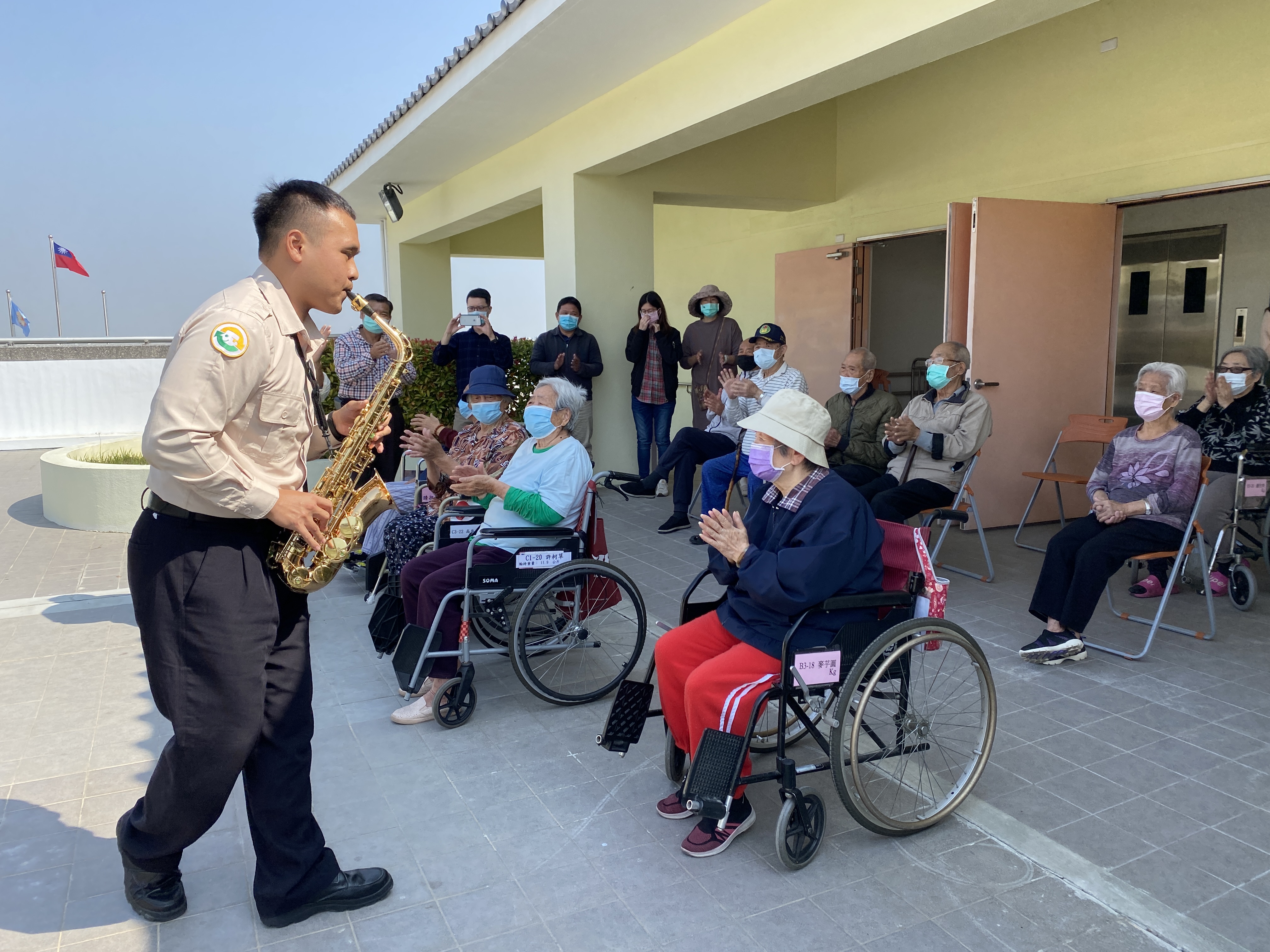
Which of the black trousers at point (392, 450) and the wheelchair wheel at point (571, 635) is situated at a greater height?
the black trousers at point (392, 450)

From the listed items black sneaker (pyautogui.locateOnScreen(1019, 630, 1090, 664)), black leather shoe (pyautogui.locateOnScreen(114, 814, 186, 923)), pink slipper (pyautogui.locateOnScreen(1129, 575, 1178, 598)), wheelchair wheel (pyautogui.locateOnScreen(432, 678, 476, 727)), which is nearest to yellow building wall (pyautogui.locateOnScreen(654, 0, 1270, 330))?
pink slipper (pyautogui.locateOnScreen(1129, 575, 1178, 598))

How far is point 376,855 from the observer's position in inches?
100

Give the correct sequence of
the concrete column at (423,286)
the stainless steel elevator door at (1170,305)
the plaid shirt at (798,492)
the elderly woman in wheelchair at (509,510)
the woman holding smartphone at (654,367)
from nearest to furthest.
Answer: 1. the plaid shirt at (798,492)
2. the elderly woman in wheelchair at (509,510)
3. the woman holding smartphone at (654,367)
4. the stainless steel elevator door at (1170,305)
5. the concrete column at (423,286)

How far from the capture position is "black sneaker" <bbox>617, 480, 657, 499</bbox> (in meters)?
7.46

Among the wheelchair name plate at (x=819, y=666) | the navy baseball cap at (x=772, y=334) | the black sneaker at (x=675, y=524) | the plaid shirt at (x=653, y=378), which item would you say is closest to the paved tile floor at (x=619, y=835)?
the wheelchair name plate at (x=819, y=666)

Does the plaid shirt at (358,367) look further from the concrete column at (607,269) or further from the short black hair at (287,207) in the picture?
the short black hair at (287,207)

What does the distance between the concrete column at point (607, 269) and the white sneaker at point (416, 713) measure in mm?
5005

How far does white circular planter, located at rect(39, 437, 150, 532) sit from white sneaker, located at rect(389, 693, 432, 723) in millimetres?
4420

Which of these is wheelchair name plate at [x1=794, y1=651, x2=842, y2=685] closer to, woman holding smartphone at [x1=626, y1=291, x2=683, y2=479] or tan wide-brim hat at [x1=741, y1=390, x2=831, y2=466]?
tan wide-brim hat at [x1=741, y1=390, x2=831, y2=466]

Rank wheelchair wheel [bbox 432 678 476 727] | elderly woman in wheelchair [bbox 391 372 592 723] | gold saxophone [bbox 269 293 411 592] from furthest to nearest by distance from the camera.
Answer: elderly woman in wheelchair [bbox 391 372 592 723] < wheelchair wheel [bbox 432 678 476 727] < gold saxophone [bbox 269 293 411 592]

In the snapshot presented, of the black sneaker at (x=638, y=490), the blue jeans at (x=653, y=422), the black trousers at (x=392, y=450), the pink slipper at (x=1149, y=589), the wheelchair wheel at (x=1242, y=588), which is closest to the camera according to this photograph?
the wheelchair wheel at (x=1242, y=588)

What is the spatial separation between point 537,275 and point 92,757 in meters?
16.0

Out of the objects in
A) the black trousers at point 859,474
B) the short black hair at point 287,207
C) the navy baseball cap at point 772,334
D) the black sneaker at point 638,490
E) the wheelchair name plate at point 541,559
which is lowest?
the black sneaker at point 638,490

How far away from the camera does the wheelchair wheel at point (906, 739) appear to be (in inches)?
93.7
